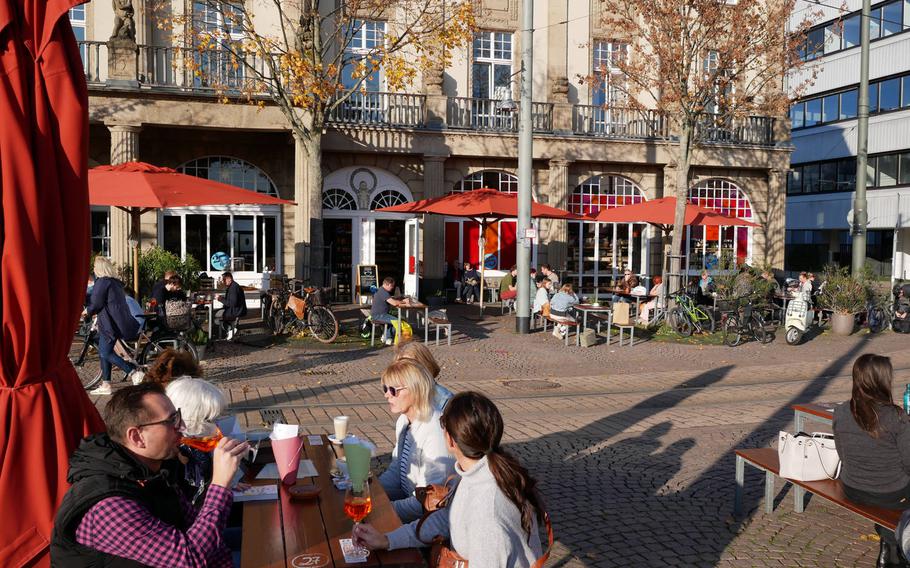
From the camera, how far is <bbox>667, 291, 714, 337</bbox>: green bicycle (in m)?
17.3

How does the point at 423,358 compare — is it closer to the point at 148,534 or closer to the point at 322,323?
the point at 148,534

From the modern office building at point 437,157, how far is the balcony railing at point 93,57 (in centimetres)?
10

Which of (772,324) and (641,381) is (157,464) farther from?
(772,324)

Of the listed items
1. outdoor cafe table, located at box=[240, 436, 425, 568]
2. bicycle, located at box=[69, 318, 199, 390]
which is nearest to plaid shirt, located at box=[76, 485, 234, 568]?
outdoor cafe table, located at box=[240, 436, 425, 568]

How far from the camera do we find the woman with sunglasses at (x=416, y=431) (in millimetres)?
4305

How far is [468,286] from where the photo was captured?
2462 cm

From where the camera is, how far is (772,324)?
19.6 meters

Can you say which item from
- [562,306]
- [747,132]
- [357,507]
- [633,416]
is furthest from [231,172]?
[357,507]

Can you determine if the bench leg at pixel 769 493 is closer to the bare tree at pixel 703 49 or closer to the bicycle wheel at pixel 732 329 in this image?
the bicycle wheel at pixel 732 329

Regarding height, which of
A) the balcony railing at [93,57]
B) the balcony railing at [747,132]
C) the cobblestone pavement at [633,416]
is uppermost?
the balcony railing at [93,57]

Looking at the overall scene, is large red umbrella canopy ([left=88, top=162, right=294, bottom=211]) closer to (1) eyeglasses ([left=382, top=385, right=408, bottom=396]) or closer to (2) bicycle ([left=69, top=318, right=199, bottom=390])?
(2) bicycle ([left=69, top=318, right=199, bottom=390])

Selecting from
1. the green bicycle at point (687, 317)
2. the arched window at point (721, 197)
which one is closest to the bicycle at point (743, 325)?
the green bicycle at point (687, 317)

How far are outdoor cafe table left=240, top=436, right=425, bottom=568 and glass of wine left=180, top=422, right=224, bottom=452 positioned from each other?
0.97 feet

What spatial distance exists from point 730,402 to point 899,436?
19.0ft
